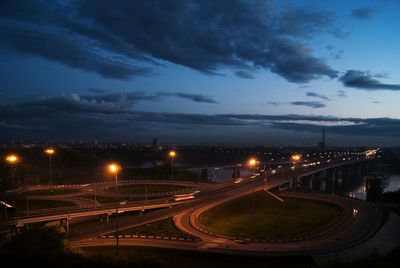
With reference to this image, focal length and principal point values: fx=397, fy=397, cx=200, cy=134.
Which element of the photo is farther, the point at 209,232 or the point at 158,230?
the point at 158,230

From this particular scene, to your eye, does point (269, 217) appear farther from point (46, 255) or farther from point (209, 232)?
point (46, 255)

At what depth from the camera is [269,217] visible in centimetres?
6094

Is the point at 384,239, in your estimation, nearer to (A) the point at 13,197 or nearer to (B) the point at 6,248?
(B) the point at 6,248

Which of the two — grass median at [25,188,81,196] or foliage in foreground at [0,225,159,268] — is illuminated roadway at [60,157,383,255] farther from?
grass median at [25,188,81,196]

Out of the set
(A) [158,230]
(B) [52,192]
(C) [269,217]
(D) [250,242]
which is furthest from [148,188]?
(D) [250,242]

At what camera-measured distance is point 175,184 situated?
9762 centimetres

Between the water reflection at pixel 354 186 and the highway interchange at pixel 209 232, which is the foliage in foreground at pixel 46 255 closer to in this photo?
the highway interchange at pixel 209 232

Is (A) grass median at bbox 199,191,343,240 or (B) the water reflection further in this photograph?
(B) the water reflection

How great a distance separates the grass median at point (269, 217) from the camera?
51644mm

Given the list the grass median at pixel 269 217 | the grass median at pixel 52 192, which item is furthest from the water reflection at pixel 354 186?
the grass median at pixel 52 192

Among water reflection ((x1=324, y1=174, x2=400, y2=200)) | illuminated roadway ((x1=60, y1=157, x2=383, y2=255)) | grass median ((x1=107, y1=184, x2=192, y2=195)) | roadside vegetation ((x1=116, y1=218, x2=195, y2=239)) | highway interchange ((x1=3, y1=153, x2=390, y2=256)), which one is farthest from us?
water reflection ((x1=324, y1=174, x2=400, y2=200))

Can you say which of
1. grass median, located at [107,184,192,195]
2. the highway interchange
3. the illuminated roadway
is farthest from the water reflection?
the illuminated roadway

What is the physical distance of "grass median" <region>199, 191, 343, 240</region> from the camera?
169 feet

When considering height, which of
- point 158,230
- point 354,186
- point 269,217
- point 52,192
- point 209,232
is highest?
point 52,192
